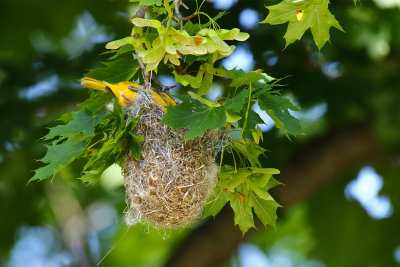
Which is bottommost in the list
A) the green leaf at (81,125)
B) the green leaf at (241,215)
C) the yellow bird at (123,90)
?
the green leaf at (241,215)

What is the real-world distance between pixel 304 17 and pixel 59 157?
965 millimetres

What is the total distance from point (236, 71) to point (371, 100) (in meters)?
2.71

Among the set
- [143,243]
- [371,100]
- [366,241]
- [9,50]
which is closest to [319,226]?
[366,241]

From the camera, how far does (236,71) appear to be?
2100 mm

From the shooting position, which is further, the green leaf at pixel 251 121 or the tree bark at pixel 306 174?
the tree bark at pixel 306 174

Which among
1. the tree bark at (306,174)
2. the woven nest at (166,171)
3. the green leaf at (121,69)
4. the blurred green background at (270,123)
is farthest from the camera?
the tree bark at (306,174)

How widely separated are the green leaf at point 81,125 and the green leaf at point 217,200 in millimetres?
593

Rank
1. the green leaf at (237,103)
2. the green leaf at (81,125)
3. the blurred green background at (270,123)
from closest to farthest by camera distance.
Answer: the green leaf at (237,103) < the green leaf at (81,125) < the blurred green background at (270,123)

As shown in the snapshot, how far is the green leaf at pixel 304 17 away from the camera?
2.20 metres

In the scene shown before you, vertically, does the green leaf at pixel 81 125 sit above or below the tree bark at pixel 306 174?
above

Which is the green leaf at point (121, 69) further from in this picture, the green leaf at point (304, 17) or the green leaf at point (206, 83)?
the green leaf at point (304, 17)

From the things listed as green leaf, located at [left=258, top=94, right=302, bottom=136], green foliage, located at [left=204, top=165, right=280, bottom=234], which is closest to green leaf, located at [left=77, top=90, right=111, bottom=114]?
green foliage, located at [left=204, top=165, right=280, bottom=234]

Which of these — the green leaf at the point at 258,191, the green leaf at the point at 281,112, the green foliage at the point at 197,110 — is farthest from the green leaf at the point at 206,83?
the green leaf at the point at 258,191

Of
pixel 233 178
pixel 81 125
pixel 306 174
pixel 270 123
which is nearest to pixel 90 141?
pixel 81 125
